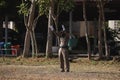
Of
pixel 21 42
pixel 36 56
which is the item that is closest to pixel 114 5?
pixel 21 42

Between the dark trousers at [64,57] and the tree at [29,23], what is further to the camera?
the tree at [29,23]

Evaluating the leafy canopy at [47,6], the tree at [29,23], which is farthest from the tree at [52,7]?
the tree at [29,23]

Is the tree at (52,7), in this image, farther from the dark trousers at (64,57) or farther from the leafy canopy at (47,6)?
the dark trousers at (64,57)

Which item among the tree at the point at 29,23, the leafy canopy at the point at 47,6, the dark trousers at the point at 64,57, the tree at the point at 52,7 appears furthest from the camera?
the tree at the point at 29,23

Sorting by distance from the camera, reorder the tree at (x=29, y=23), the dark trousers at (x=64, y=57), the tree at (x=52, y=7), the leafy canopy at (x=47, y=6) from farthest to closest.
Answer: the tree at (x=29, y=23) → the tree at (x=52, y=7) → the leafy canopy at (x=47, y=6) → the dark trousers at (x=64, y=57)

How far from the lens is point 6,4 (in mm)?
30938

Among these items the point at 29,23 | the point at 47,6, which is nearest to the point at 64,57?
the point at 47,6

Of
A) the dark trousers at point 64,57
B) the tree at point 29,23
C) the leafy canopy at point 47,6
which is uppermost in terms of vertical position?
the leafy canopy at point 47,6

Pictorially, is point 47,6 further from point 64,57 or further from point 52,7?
point 64,57

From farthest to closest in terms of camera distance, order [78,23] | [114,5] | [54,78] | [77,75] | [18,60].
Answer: [78,23]
[114,5]
[18,60]
[77,75]
[54,78]

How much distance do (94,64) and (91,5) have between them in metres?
8.99

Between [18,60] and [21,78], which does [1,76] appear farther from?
[18,60]

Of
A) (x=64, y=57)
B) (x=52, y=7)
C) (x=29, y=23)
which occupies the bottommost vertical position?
(x=64, y=57)

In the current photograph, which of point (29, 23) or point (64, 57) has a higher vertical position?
point (29, 23)
